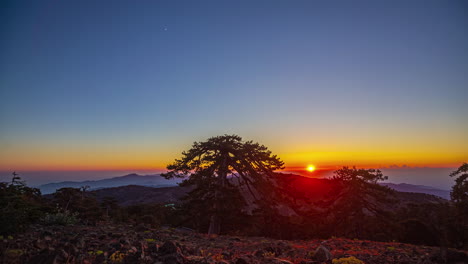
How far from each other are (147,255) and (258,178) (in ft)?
40.6

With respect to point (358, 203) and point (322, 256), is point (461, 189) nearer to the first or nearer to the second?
point (358, 203)

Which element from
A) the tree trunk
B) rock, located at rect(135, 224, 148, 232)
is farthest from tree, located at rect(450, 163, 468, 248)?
rock, located at rect(135, 224, 148, 232)

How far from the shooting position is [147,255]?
6.49 meters

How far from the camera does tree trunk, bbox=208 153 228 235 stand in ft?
54.3

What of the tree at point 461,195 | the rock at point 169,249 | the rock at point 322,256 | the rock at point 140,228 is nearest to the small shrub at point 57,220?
the rock at point 140,228

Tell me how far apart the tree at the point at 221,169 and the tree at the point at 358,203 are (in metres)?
6.97

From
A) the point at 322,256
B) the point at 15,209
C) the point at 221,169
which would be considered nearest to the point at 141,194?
the point at 221,169

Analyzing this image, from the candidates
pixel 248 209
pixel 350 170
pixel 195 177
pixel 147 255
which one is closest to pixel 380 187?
pixel 350 170

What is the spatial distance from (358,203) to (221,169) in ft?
40.4

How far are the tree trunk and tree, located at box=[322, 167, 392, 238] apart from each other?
1042cm

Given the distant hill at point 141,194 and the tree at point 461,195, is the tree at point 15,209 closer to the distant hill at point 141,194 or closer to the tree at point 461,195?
the tree at point 461,195

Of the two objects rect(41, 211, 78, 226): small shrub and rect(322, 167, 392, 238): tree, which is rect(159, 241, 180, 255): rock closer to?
rect(41, 211, 78, 226): small shrub

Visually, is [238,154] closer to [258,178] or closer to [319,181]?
[258,178]

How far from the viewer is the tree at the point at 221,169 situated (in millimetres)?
17194
